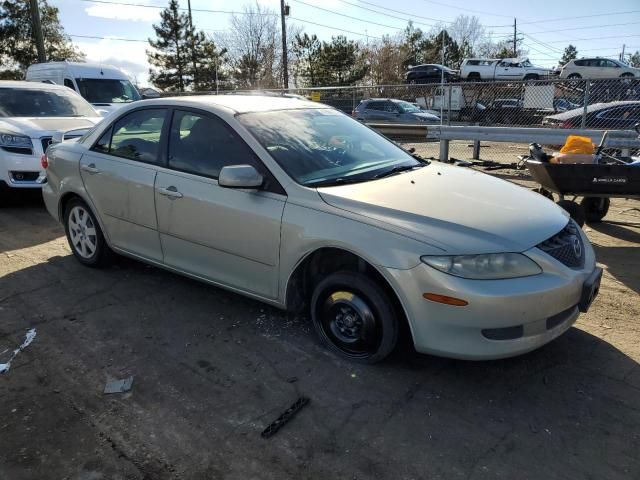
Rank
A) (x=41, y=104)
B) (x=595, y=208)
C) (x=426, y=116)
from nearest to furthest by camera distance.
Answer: (x=595, y=208), (x=41, y=104), (x=426, y=116)

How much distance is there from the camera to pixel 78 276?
4.99 metres

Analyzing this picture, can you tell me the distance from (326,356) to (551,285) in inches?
57.8

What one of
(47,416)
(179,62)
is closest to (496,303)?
(47,416)

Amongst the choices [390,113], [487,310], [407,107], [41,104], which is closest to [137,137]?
[487,310]

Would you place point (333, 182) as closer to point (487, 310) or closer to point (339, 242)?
point (339, 242)

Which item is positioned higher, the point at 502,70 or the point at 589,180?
the point at 502,70

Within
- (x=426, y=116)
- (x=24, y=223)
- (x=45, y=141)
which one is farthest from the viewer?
(x=426, y=116)

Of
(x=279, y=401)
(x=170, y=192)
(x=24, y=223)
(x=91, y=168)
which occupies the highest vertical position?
(x=91, y=168)

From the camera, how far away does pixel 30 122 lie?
7973 mm

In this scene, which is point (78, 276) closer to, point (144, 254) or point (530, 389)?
point (144, 254)

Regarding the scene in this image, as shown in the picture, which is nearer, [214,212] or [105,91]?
[214,212]

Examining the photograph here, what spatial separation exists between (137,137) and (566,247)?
3.47 metres

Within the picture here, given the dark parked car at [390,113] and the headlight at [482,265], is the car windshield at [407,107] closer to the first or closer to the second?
the dark parked car at [390,113]

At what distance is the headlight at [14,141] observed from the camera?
755 centimetres
